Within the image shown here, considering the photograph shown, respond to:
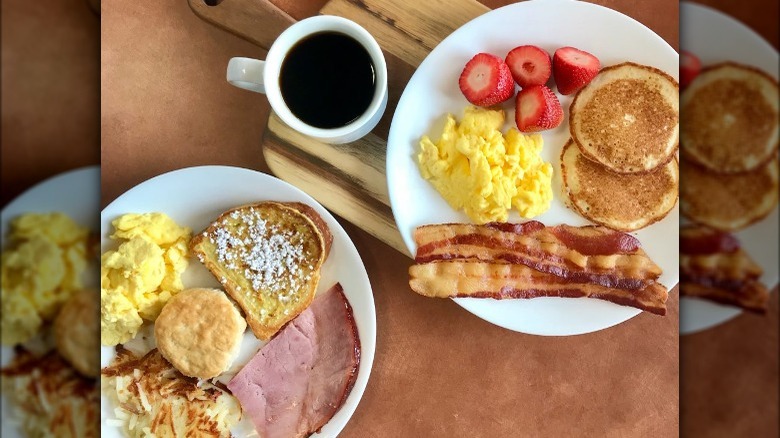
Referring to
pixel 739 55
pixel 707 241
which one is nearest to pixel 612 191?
pixel 707 241

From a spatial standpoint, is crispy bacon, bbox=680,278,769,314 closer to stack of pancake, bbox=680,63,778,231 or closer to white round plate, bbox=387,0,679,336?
stack of pancake, bbox=680,63,778,231

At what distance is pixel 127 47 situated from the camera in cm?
100

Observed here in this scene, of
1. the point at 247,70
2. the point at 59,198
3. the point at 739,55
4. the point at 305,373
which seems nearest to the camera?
the point at 739,55

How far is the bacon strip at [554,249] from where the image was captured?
0.92 metres

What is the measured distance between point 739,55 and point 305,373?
0.77 m

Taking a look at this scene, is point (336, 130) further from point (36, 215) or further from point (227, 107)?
point (36, 215)

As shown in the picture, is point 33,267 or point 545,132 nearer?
point 33,267

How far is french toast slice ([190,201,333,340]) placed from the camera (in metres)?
0.93

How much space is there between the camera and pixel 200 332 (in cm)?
92

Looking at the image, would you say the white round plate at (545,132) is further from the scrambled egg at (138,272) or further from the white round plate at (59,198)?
the white round plate at (59,198)

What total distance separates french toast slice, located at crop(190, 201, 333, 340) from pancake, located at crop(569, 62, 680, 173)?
1.36 ft

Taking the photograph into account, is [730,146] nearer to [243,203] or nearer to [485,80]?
[485,80]

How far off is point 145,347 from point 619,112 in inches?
31.3

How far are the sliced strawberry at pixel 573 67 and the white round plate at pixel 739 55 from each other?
388 mm
